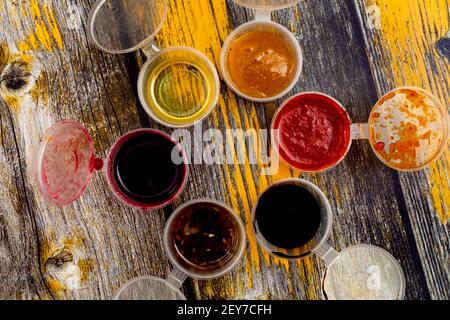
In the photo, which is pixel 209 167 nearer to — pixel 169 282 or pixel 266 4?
pixel 169 282

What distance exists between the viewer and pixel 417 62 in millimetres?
1336

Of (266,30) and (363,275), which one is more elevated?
(266,30)

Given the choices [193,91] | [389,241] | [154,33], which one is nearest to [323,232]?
[389,241]

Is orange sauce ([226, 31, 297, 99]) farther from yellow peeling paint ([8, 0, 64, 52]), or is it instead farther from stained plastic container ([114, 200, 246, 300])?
yellow peeling paint ([8, 0, 64, 52])

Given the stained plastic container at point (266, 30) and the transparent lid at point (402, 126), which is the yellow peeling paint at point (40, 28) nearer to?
the stained plastic container at point (266, 30)

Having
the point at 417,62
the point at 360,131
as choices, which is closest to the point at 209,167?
the point at 360,131

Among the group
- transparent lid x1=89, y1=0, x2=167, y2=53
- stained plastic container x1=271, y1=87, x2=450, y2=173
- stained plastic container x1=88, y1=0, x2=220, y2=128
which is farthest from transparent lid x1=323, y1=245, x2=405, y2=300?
transparent lid x1=89, y1=0, x2=167, y2=53

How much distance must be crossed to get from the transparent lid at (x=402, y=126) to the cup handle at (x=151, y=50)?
56 centimetres

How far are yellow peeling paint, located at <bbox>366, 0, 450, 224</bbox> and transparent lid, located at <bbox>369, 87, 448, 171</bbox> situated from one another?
0.05 meters

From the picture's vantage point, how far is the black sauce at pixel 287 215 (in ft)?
4.17

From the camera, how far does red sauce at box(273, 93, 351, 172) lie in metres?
1.28

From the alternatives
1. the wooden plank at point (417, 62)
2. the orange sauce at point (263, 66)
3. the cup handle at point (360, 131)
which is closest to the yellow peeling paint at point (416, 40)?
the wooden plank at point (417, 62)

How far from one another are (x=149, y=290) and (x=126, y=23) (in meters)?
0.67
